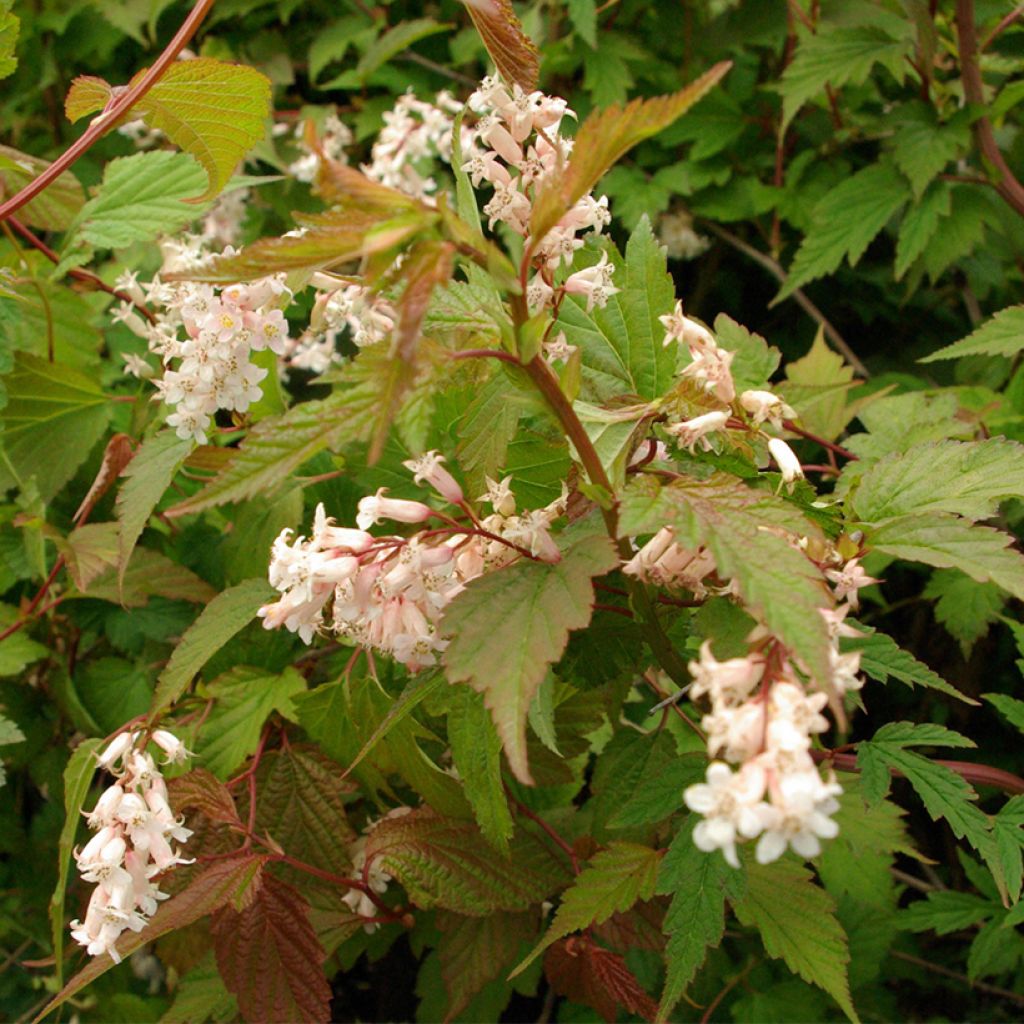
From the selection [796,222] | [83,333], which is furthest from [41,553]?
[796,222]

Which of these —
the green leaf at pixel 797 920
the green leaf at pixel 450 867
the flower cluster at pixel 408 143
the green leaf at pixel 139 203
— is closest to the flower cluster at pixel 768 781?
the green leaf at pixel 797 920

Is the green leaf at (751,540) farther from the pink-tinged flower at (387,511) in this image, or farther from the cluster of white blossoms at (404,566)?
the pink-tinged flower at (387,511)

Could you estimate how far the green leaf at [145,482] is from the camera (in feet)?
4.09

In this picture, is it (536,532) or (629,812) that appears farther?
(629,812)

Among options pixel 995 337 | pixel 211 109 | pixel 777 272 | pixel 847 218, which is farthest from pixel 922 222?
pixel 211 109

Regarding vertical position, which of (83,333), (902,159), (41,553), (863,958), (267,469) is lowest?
(863,958)

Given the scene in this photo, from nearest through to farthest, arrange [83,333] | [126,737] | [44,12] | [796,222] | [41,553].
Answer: [126,737], [41,553], [83,333], [796,222], [44,12]

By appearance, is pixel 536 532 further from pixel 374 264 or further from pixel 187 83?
pixel 187 83

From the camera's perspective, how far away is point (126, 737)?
123 cm

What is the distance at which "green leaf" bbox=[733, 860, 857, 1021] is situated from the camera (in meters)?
1.16

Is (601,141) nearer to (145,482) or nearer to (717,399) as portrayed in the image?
(717,399)

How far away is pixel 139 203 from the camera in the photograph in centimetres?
171

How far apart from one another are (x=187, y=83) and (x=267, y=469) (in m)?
0.67

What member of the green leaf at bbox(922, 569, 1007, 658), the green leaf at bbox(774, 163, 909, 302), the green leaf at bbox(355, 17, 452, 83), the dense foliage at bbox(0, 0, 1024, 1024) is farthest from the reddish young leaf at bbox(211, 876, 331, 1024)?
the green leaf at bbox(355, 17, 452, 83)
